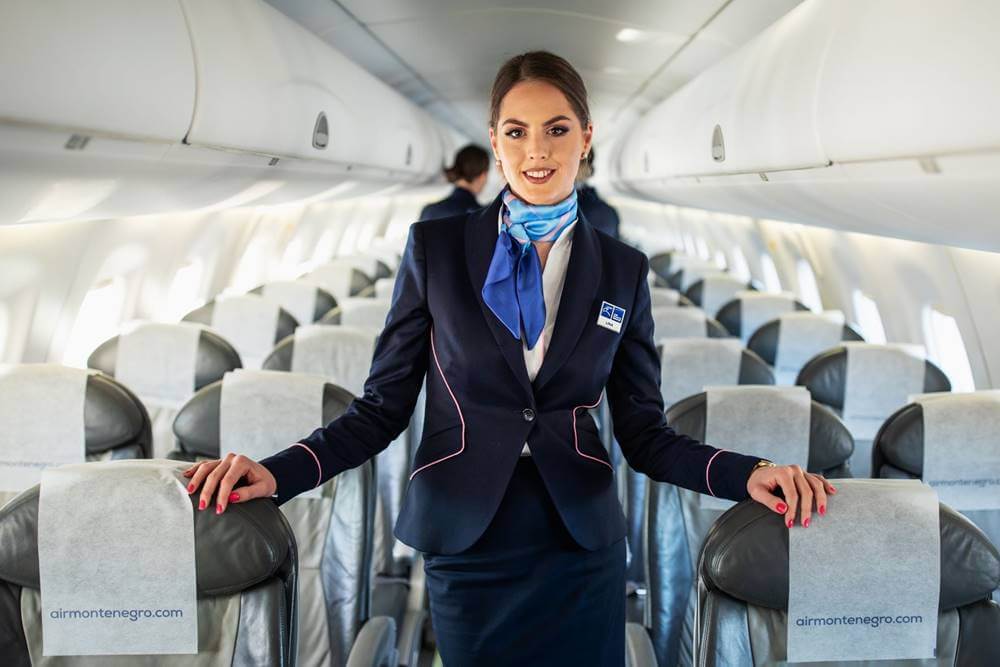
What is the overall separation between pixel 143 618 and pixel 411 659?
1.81 m

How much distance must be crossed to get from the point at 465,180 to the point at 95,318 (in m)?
2.64

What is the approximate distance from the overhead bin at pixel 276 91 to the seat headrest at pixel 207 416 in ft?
3.08

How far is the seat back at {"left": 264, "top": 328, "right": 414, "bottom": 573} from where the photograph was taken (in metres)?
4.30

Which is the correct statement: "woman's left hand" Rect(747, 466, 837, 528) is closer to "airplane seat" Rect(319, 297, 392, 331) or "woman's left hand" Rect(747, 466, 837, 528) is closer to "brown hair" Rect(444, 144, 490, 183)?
"airplane seat" Rect(319, 297, 392, 331)

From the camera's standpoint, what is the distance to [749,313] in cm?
755

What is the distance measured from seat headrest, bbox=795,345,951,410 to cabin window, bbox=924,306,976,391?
1634 mm

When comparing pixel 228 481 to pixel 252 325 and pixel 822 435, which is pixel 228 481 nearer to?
pixel 822 435

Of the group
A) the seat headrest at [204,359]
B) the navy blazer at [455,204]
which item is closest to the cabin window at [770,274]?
the navy blazer at [455,204]

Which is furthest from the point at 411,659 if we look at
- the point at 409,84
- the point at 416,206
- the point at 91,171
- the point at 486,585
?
the point at 416,206

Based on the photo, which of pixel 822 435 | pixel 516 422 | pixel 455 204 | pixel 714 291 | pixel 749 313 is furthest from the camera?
pixel 714 291

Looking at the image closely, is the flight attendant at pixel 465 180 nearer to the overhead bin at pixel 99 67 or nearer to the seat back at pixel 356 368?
the seat back at pixel 356 368

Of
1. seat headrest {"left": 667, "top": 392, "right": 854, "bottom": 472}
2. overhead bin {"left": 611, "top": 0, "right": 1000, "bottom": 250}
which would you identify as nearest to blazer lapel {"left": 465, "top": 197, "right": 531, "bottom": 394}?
overhead bin {"left": 611, "top": 0, "right": 1000, "bottom": 250}

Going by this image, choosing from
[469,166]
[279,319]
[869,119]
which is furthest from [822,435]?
[469,166]

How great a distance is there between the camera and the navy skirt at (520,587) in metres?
1.95
